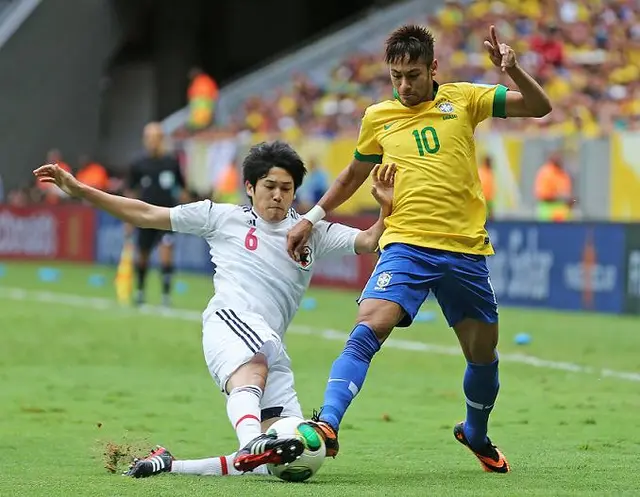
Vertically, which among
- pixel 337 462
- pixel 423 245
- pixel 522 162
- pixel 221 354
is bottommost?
pixel 337 462

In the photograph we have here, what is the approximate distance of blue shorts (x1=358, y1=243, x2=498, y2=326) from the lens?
6.96m

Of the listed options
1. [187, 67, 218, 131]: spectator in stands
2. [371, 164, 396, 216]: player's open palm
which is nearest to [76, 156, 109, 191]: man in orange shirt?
[187, 67, 218, 131]: spectator in stands

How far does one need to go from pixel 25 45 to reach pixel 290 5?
8.97 metres

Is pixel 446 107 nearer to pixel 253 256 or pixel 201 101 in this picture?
pixel 253 256

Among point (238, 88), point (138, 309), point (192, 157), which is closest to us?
point (138, 309)

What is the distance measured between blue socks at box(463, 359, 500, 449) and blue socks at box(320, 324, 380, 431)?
0.71 metres

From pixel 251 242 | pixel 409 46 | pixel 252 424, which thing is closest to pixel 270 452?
pixel 252 424

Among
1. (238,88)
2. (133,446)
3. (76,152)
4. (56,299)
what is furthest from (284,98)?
(133,446)

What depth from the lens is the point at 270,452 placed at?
624cm

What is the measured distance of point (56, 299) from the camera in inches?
858

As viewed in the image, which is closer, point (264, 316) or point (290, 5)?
point (264, 316)

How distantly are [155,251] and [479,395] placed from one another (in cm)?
2156

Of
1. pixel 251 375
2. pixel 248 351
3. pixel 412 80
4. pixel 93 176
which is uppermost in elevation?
pixel 93 176

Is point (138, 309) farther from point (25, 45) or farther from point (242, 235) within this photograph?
point (25, 45)
